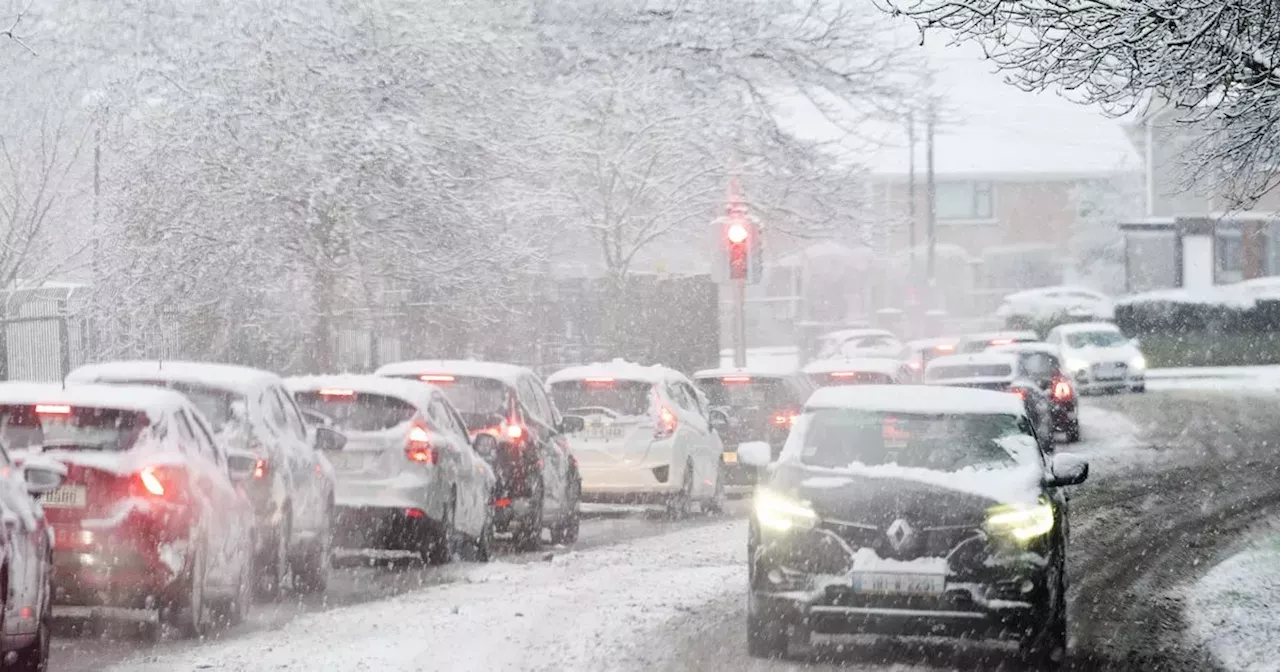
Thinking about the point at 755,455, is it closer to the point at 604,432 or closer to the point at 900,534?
the point at 900,534

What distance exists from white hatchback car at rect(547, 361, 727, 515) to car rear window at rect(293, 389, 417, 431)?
4.43 m

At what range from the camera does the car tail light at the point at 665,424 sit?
63.5 feet

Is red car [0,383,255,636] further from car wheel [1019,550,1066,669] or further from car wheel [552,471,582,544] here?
car wheel [552,471,582,544]

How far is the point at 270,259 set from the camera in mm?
23609

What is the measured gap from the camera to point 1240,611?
12812 millimetres

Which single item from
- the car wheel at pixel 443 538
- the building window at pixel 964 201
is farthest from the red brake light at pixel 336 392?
the building window at pixel 964 201

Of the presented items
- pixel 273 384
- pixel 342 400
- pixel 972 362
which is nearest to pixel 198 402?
pixel 273 384

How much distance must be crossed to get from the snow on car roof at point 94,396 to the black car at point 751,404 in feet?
37.8

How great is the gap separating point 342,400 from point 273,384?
1.45 meters

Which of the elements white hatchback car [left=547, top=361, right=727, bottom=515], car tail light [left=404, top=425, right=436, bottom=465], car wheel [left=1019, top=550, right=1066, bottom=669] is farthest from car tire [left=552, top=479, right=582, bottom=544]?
car wheel [left=1019, top=550, right=1066, bottom=669]

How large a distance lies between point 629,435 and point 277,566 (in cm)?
680

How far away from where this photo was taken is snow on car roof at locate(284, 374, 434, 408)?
1486cm

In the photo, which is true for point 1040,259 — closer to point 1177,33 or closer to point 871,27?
point 871,27

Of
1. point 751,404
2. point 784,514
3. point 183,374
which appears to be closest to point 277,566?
point 183,374
